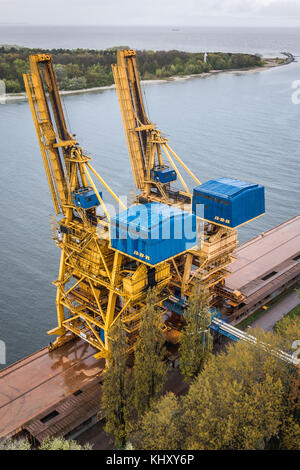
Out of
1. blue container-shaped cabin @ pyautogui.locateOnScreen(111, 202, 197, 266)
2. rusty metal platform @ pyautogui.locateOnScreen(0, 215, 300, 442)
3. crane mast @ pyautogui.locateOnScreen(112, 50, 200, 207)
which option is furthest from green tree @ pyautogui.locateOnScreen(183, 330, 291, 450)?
crane mast @ pyautogui.locateOnScreen(112, 50, 200, 207)

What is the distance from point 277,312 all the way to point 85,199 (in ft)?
68.0

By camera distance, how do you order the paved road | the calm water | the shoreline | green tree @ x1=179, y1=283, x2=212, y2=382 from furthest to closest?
the shoreline
the calm water
the paved road
green tree @ x1=179, y1=283, x2=212, y2=382

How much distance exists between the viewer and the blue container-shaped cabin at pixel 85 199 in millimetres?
31422

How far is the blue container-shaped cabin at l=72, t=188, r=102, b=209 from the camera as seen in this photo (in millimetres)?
31422

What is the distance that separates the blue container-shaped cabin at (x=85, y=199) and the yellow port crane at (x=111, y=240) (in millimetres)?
73

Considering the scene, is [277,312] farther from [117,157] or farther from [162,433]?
[117,157]

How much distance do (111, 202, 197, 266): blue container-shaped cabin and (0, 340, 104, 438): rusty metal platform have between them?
990 cm

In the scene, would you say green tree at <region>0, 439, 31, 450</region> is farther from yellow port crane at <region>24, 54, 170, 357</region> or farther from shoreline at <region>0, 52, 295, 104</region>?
shoreline at <region>0, 52, 295, 104</region>

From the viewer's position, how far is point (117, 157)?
7600cm

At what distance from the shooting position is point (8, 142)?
3297 inches

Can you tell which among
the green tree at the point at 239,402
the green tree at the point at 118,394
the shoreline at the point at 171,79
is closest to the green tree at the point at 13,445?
the green tree at the point at 118,394

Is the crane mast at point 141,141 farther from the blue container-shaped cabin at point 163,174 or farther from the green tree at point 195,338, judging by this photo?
the green tree at point 195,338

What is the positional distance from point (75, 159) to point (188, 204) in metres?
11.4

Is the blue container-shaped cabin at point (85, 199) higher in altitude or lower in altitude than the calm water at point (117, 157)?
higher
